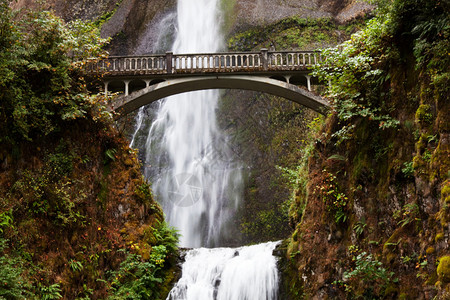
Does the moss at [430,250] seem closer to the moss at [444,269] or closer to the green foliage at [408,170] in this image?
the moss at [444,269]

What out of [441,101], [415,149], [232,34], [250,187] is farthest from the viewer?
[232,34]

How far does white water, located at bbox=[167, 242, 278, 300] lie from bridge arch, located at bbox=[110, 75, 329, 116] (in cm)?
530

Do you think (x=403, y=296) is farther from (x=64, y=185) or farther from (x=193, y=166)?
(x=193, y=166)

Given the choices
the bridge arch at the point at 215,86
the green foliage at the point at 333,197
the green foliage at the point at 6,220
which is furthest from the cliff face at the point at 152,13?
the green foliage at the point at 6,220

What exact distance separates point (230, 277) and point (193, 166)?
12.1m

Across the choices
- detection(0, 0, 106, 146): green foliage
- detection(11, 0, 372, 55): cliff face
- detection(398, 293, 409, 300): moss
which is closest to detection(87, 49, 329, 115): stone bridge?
detection(0, 0, 106, 146): green foliage

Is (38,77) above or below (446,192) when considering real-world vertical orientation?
above

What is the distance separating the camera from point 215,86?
16188 mm

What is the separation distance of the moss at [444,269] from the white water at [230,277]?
6658 millimetres

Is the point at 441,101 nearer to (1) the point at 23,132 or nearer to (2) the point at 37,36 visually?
(1) the point at 23,132

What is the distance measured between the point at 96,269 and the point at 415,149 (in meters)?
7.97

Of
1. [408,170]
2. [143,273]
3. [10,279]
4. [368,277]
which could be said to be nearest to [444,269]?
[368,277]

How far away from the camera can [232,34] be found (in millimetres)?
27859

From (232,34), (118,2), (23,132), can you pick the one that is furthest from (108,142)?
(118,2)
